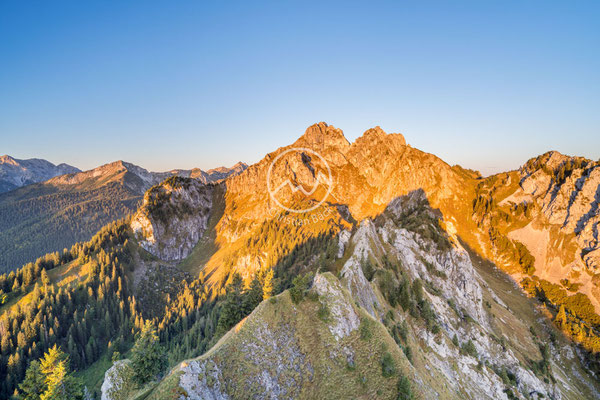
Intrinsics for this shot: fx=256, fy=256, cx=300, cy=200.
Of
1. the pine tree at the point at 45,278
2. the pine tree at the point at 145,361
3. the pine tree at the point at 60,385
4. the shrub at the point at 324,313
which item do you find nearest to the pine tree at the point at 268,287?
the shrub at the point at 324,313

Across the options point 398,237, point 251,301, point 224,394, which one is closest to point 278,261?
point 398,237

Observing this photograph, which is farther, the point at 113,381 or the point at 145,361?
the point at 113,381

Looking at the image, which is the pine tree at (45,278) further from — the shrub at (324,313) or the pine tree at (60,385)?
the shrub at (324,313)

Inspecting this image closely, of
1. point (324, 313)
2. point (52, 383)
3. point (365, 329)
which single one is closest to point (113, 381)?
point (52, 383)

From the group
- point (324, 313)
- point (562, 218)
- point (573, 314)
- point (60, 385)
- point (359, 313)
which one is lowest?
point (573, 314)

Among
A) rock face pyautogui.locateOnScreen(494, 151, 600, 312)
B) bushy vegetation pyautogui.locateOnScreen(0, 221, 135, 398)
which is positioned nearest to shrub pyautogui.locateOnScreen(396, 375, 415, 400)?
bushy vegetation pyautogui.locateOnScreen(0, 221, 135, 398)

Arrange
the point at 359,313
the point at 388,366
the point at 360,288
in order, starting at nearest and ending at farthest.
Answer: the point at 388,366
the point at 359,313
the point at 360,288

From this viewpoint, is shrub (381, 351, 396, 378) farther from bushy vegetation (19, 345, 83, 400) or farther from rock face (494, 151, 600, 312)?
rock face (494, 151, 600, 312)

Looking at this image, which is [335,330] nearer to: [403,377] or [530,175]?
[403,377]

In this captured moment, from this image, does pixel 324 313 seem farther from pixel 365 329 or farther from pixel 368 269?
pixel 368 269
